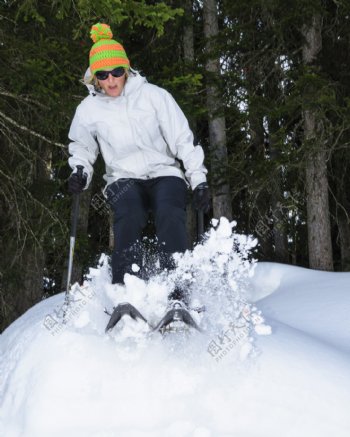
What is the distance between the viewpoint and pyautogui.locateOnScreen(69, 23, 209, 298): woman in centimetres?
414

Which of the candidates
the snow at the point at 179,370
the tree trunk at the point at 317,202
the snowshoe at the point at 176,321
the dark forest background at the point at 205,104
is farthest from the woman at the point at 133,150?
the tree trunk at the point at 317,202

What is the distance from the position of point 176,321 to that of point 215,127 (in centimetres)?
774

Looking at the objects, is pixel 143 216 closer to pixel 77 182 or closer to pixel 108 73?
pixel 77 182

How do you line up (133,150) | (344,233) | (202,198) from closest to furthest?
(202,198) → (133,150) → (344,233)

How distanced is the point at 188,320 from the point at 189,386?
1.49 ft

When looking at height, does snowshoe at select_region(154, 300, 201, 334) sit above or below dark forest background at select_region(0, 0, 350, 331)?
below

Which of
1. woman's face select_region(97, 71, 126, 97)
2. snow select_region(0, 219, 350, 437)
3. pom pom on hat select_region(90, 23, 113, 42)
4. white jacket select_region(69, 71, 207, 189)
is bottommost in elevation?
snow select_region(0, 219, 350, 437)

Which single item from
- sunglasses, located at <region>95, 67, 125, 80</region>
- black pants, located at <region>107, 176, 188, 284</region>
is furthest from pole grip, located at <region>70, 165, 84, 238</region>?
sunglasses, located at <region>95, 67, 125, 80</region>

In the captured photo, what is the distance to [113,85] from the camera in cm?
427

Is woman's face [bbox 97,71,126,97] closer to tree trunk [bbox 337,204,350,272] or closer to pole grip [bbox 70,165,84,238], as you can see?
pole grip [bbox 70,165,84,238]

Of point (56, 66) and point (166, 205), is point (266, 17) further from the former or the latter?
point (166, 205)

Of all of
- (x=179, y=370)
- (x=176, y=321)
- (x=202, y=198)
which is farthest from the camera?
(x=202, y=198)

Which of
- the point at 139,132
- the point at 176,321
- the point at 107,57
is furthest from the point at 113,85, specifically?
the point at 176,321

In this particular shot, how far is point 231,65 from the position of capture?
11508 millimetres
